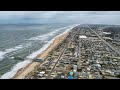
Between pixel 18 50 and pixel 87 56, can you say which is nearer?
pixel 87 56

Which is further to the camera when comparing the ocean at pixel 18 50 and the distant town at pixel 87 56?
the ocean at pixel 18 50

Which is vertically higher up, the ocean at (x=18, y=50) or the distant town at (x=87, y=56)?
the distant town at (x=87, y=56)

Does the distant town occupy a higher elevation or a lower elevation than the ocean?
higher

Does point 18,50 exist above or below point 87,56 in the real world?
below

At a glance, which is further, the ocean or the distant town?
the ocean
